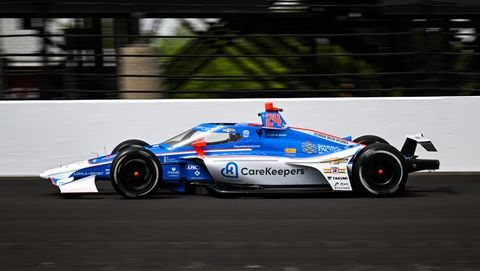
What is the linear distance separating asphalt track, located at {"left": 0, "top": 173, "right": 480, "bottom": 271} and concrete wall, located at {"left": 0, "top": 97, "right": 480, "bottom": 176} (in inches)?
72.7

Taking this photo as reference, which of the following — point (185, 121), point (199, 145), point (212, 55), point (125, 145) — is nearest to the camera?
point (199, 145)

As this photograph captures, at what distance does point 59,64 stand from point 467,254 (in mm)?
7908

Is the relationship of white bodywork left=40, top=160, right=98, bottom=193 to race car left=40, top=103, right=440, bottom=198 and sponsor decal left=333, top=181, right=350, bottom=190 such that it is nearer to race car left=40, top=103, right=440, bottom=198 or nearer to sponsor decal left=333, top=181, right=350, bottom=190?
race car left=40, top=103, right=440, bottom=198

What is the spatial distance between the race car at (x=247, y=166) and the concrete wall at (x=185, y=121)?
7.47 ft

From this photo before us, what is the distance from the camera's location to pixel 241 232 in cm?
703

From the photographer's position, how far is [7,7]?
12641mm

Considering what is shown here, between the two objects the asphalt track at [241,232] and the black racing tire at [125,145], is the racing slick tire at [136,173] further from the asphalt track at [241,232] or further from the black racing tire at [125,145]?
the black racing tire at [125,145]

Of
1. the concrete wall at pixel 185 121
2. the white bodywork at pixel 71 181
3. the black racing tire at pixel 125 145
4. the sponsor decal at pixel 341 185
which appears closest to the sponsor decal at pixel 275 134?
the sponsor decal at pixel 341 185

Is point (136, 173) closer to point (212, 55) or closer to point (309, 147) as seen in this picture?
point (309, 147)

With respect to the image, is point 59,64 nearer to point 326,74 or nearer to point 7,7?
point 7,7

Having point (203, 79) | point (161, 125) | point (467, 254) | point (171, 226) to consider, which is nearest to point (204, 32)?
point (203, 79)

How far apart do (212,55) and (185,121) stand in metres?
1.25

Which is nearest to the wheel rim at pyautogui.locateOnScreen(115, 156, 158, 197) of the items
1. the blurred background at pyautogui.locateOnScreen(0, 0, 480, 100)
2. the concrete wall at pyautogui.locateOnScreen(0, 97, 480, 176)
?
the concrete wall at pyautogui.locateOnScreen(0, 97, 480, 176)

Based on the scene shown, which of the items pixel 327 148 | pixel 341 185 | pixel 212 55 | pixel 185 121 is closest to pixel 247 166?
pixel 327 148
